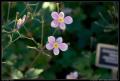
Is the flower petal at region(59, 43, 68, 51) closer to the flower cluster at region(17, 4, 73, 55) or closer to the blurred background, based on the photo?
the flower cluster at region(17, 4, 73, 55)

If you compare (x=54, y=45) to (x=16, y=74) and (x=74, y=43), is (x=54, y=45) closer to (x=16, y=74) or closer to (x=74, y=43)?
(x=16, y=74)

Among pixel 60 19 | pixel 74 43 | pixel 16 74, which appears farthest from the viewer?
pixel 74 43

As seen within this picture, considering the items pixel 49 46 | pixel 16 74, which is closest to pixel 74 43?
pixel 16 74

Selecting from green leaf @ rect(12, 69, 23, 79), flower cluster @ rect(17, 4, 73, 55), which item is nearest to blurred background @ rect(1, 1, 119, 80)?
green leaf @ rect(12, 69, 23, 79)

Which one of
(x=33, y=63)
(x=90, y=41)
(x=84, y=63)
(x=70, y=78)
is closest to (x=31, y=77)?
(x=70, y=78)

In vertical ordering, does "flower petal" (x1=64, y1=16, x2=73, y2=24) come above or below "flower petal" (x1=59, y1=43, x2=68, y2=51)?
above

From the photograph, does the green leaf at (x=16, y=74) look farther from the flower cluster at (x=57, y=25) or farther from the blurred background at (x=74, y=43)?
the flower cluster at (x=57, y=25)

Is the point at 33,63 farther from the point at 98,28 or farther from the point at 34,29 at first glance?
the point at 98,28

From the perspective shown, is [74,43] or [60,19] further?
[74,43]

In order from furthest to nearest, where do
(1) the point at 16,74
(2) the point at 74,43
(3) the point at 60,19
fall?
(2) the point at 74,43 < (1) the point at 16,74 < (3) the point at 60,19

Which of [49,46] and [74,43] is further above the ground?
[49,46]

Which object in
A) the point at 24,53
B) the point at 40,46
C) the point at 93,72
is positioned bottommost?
the point at 93,72
